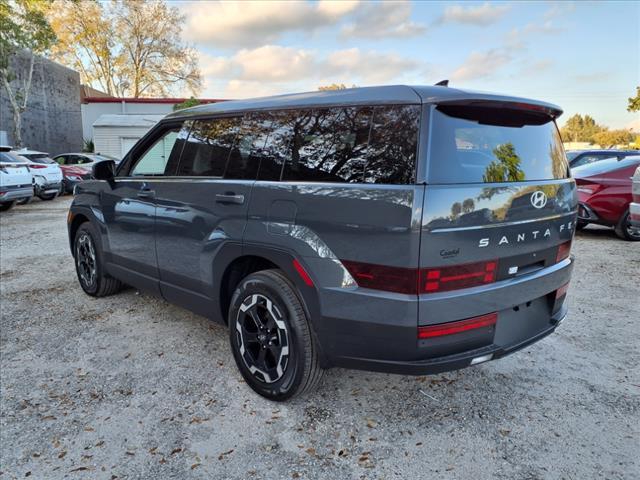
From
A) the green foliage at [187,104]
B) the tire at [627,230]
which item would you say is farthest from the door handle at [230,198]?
the green foliage at [187,104]

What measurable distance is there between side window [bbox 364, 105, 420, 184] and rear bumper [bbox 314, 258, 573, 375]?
1.95 ft

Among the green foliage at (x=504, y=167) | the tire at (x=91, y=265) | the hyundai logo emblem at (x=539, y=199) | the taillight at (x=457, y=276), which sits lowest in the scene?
the tire at (x=91, y=265)

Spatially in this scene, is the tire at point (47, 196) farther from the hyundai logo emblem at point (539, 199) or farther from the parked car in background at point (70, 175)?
the hyundai logo emblem at point (539, 199)

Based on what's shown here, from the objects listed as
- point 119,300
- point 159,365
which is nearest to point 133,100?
point 119,300

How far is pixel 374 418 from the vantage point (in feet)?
8.82

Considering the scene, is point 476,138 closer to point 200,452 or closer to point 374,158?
point 374,158

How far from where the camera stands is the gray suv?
2.20m

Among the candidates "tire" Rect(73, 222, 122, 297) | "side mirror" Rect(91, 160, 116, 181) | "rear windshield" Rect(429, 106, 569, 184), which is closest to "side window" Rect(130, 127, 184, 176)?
"side mirror" Rect(91, 160, 116, 181)

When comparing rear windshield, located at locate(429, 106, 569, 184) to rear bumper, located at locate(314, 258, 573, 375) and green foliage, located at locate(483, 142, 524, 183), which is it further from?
rear bumper, located at locate(314, 258, 573, 375)

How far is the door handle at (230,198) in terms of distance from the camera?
9.48ft

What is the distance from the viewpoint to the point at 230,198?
116 inches

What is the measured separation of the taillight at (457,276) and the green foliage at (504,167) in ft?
1.52

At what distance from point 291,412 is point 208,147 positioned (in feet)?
6.37

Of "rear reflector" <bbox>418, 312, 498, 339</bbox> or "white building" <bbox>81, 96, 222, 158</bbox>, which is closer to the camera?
"rear reflector" <bbox>418, 312, 498, 339</bbox>
